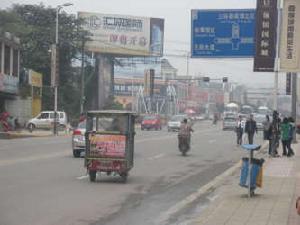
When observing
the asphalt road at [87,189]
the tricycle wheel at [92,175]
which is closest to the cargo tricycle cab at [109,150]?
the tricycle wheel at [92,175]

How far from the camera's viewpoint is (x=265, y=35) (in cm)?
2936

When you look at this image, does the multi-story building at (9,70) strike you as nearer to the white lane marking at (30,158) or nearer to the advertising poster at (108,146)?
the white lane marking at (30,158)

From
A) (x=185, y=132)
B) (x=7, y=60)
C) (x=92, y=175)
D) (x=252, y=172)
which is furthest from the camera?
(x=7, y=60)

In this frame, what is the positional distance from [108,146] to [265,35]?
12.3 meters

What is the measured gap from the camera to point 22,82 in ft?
218

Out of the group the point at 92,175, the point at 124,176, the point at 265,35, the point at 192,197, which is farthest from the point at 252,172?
the point at 265,35

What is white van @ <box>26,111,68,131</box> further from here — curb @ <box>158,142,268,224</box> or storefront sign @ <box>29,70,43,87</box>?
curb @ <box>158,142,268,224</box>

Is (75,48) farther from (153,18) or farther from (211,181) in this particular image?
(211,181)

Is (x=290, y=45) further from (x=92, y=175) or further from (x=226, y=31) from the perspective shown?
Result: (x=226, y=31)

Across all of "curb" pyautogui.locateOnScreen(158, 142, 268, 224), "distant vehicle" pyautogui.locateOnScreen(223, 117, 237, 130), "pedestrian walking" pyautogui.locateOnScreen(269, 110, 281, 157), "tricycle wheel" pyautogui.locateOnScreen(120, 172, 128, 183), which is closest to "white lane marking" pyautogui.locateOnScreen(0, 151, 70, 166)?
"tricycle wheel" pyautogui.locateOnScreen(120, 172, 128, 183)

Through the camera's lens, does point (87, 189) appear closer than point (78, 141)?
Yes

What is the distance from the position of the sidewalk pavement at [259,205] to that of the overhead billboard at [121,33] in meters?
78.8

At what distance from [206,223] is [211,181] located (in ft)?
29.7

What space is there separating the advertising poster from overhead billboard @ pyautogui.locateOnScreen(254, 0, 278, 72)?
10.9 meters
